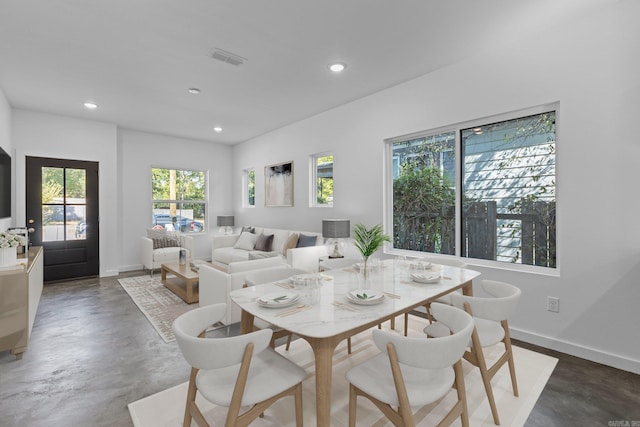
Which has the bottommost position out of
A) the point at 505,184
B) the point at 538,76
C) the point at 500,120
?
the point at 505,184

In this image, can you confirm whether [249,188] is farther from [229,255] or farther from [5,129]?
[5,129]

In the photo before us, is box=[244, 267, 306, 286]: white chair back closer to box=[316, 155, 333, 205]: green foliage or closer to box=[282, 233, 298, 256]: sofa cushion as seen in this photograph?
box=[282, 233, 298, 256]: sofa cushion

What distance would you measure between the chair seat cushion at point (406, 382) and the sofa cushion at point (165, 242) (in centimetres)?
526

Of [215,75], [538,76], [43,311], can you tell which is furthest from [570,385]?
[43,311]

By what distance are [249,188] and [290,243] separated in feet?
9.00

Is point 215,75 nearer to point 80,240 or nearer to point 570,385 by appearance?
point 80,240

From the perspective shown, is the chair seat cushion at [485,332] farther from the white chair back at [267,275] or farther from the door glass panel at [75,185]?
the door glass panel at [75,185]

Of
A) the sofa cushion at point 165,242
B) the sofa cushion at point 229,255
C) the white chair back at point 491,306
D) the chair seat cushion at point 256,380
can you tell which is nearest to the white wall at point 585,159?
the white chair back at point 491,306

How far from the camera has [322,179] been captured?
16.7ft

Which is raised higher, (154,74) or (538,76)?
(154,74)

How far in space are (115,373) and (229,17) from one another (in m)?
2.97

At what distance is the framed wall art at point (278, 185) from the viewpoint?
A: 5.64 metres

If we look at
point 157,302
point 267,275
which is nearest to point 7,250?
point 157,302

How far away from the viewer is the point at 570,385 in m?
2.12
